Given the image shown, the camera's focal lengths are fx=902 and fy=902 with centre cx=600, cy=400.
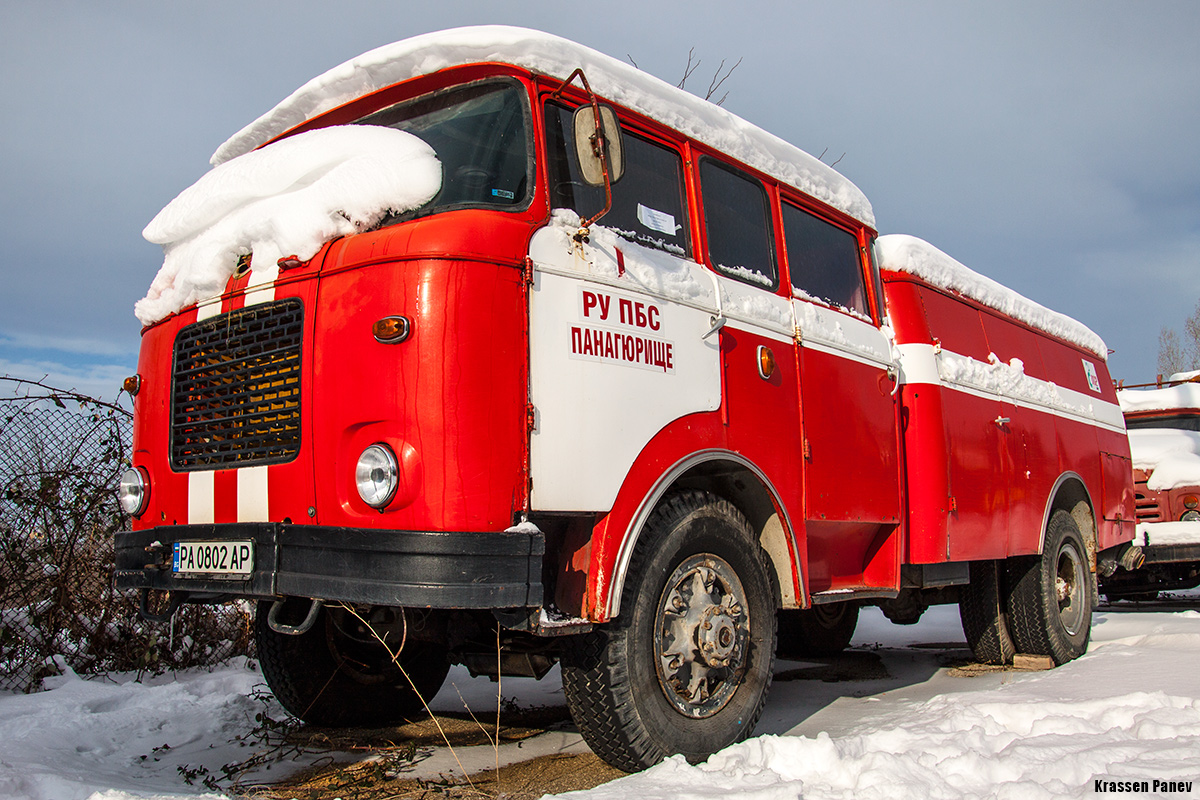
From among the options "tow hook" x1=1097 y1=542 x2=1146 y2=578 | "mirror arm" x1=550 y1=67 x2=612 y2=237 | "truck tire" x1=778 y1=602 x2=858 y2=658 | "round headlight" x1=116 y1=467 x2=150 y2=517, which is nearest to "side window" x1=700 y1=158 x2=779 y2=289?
"mirror arm" x1=550 y1=67 x2=612 y2=237

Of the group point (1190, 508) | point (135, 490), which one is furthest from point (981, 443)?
point (1190, 508)

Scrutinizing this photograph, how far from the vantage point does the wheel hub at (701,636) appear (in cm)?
331

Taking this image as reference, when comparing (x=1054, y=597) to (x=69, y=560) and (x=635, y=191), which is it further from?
(x=69, y=560)

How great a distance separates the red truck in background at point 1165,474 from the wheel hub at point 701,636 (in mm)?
7929

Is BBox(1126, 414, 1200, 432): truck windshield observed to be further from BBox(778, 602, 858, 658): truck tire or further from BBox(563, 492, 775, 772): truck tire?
BBox(563, 492, 775, 772): truck tire

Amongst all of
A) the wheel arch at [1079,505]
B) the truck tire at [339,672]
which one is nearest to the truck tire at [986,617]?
the wheel arch at [1079,505]

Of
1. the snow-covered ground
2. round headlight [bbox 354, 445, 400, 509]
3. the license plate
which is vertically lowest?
the snow-covered ground

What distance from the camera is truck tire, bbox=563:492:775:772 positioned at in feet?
10.1

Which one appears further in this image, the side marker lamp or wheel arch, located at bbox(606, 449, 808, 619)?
the side marker lamp

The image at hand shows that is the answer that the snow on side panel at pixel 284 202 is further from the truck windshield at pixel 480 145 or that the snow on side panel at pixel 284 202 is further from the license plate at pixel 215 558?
the license plate at pixel 215 558

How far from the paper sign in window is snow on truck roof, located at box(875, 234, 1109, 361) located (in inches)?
88.1

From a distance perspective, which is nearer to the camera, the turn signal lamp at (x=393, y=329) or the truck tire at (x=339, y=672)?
the turn signal lamp at (x=393, y=329)

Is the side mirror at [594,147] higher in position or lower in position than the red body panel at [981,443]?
higher

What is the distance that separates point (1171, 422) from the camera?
38.8ft
